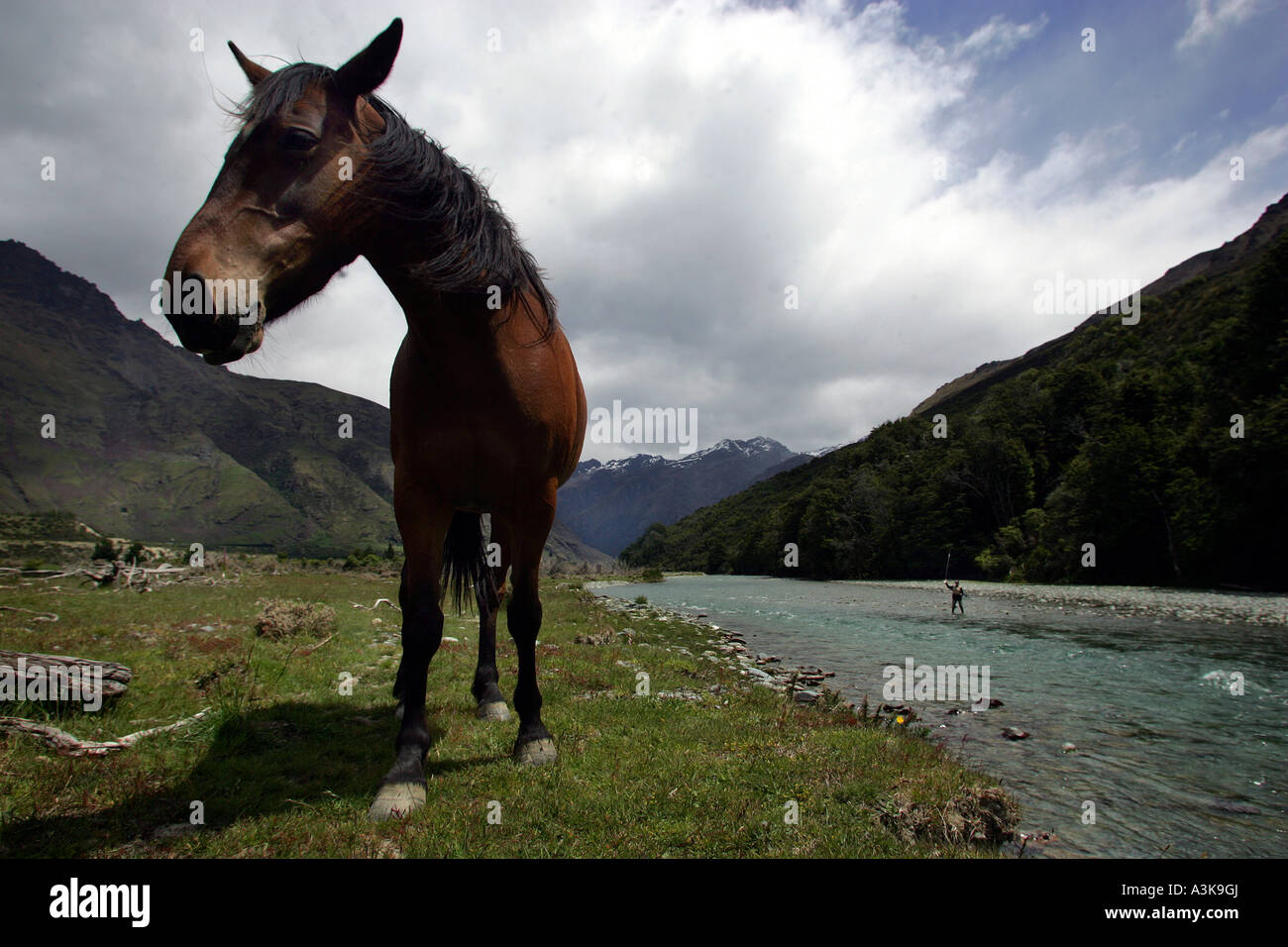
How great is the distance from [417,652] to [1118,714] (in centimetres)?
1008

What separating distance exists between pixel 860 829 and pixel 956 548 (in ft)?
238

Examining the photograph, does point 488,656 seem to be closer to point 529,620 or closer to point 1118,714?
point 529,620

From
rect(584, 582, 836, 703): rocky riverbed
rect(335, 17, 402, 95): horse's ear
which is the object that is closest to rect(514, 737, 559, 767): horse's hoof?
rect(335, 17, 402, 95): horse's ear

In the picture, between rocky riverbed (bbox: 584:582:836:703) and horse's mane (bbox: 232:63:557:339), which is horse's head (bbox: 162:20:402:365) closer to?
horse's mane (bbox: 232:63:557:339)

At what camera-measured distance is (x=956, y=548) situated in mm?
66062

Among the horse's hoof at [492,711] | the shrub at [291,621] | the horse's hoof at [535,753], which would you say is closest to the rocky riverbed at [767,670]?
the horse's hoof at [492,711]

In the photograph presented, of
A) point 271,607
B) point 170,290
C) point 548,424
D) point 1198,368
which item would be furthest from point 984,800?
point 1198,368

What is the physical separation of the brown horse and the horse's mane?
1 centimetres

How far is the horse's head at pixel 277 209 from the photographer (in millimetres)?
2404

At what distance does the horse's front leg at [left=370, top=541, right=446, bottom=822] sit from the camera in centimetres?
372

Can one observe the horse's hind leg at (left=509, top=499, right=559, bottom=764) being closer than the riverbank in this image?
Yes

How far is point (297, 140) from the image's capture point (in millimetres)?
2850

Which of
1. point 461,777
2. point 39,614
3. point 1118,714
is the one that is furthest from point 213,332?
point 39,614

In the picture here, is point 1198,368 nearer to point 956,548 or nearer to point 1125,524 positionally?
point 1125,524
